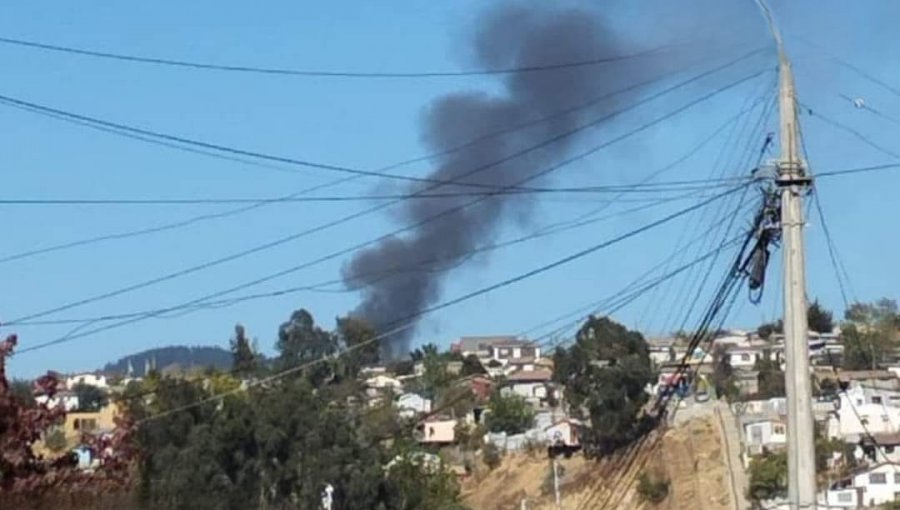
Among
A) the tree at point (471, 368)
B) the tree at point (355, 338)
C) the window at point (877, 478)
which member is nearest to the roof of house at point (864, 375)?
the window at point (877, 478)

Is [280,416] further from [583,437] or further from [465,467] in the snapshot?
[465,467]

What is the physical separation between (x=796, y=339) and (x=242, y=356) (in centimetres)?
4503

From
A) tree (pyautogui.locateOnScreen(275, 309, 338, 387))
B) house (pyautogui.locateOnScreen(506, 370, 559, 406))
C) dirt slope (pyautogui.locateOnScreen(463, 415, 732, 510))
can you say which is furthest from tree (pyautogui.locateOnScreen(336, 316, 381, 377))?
house (pyautogui.locateOnScreen(506, 370, 559, 406))

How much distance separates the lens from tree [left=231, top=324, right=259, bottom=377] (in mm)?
55881

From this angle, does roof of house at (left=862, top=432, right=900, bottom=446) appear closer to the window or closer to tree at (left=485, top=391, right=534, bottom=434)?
the window

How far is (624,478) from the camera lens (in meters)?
86.9

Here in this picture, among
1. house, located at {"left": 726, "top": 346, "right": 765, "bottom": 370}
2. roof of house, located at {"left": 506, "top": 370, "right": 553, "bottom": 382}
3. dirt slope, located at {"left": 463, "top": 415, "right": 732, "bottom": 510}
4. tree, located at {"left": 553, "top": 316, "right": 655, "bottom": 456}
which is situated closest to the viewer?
tree, located at {"left": 553, "top": 316, "right": 655, "bottom": 456}

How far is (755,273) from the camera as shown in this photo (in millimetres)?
20484

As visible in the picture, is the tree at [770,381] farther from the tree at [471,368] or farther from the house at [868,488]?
the tree at [471,368]

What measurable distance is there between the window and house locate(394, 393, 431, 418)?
20.5 metres

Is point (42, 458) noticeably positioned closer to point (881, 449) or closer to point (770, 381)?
point (881, 449)

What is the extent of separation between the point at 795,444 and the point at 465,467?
249 ft

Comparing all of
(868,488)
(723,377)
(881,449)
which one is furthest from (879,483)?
(723,377)

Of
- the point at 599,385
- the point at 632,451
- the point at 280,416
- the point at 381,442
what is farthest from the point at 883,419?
the point at 280,416
